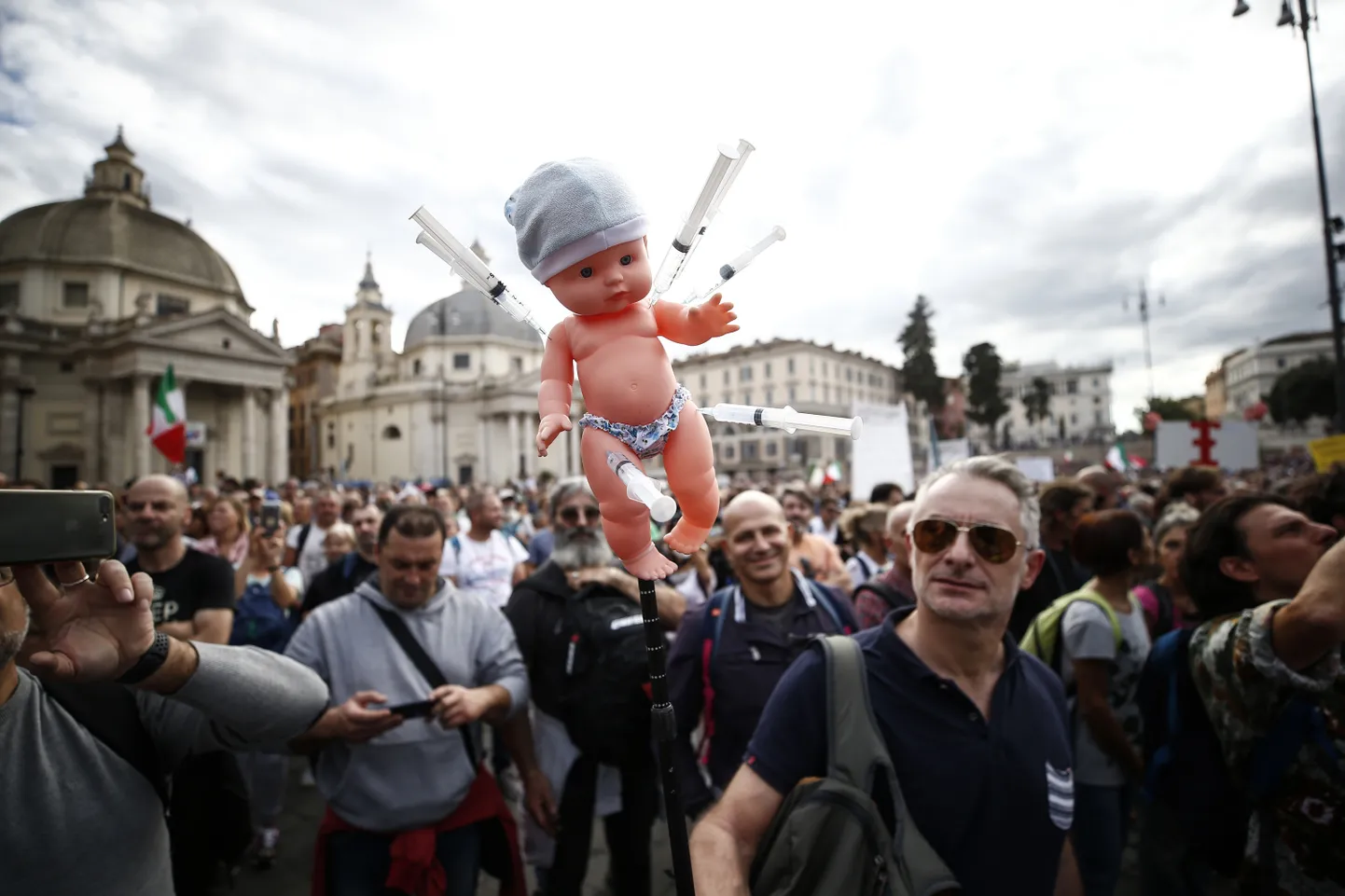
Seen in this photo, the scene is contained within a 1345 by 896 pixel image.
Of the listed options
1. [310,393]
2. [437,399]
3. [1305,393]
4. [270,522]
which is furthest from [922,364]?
[310,393]

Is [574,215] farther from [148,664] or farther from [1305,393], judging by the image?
[1305,393]

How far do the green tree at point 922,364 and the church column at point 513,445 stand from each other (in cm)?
3184

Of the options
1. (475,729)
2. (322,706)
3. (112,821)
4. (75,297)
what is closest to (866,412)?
(475,729)

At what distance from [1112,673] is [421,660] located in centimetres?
316

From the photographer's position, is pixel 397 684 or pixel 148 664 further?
pixel 397 684

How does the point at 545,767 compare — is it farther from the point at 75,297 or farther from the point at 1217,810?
the point at 75,297

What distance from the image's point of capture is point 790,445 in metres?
60.5

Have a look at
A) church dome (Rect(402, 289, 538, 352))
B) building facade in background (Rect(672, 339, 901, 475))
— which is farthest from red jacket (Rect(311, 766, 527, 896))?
church dome (Rect(402, 289, 538, 352))

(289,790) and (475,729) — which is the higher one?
(475,729)

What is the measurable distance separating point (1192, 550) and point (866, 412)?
6789 mm

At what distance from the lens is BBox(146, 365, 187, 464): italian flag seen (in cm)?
912

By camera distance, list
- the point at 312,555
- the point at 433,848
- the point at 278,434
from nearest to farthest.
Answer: the point at 433,848
the point at 312,555
the point at 278,434

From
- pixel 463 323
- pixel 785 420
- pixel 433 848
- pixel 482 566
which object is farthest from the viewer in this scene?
pixel 463 323

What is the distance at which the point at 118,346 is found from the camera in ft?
115
